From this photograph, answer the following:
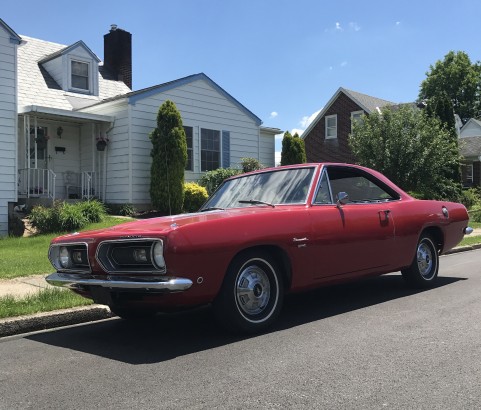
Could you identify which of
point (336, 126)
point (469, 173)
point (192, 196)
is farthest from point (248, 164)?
point (469, 173)

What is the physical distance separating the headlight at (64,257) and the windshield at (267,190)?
1.69 m

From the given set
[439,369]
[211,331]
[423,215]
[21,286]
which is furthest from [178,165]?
[439,369]

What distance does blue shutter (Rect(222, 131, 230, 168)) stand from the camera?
19.1 meters

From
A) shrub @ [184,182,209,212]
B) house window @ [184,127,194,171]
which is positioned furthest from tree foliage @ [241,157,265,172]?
shrub @ [184,182,209,212]

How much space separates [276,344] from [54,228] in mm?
9859

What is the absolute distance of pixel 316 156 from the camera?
1374 inches

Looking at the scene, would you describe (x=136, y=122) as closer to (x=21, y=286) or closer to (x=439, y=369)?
(x=21, y=286)

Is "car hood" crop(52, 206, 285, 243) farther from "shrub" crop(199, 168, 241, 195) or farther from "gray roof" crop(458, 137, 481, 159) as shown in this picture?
"gray roof" crop(458, 137, 481, 159)

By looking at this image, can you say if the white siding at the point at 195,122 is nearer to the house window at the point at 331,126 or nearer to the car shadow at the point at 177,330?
the car shadow at the point at 177,330

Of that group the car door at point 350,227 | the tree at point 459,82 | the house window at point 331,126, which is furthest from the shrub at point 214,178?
the tree at point 459,82

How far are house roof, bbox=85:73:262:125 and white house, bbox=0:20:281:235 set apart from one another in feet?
0.12

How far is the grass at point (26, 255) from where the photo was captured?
844 centimetres

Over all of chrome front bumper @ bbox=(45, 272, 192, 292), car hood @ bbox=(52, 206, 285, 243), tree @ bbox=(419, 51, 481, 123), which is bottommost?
chrome front bumper @ bbox=(45, 272, 192, 292)

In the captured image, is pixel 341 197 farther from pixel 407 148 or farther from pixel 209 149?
pixel 407 148
